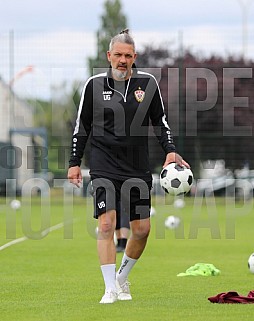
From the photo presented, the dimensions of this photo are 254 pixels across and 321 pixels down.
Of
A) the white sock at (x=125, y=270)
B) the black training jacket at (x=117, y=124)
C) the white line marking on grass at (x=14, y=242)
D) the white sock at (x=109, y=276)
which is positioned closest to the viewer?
the white sock at (x=109, y=276)

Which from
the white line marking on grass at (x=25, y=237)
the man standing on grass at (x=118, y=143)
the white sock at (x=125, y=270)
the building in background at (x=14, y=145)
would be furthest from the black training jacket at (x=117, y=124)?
the building in background at (x=14, y=145)

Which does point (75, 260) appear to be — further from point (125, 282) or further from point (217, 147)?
point (217, 147)

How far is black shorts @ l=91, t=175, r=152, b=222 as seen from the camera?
9.09 meters

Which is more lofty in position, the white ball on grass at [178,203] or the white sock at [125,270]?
the white sock at [125,270]

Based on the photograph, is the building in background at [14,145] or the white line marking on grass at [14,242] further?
the building in background at [14,145]

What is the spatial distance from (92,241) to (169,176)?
8349 millimetres

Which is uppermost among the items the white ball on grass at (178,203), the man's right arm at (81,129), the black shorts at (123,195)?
the man's right arm at (81,129)

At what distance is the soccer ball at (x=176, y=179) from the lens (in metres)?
9.54

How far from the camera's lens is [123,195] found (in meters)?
9.24

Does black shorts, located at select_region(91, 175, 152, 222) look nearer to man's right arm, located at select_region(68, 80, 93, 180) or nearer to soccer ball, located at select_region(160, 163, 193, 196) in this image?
man's right arm, located at select_region(68, 80, 93, 180)

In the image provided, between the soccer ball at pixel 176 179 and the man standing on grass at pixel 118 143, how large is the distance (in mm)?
104

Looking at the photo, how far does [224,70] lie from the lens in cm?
3497

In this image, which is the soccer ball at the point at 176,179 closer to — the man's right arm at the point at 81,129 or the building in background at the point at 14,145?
the man's right arm at the point at 81,129

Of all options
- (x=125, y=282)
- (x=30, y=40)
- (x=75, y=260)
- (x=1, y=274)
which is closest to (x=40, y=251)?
(x=75, y=260)
